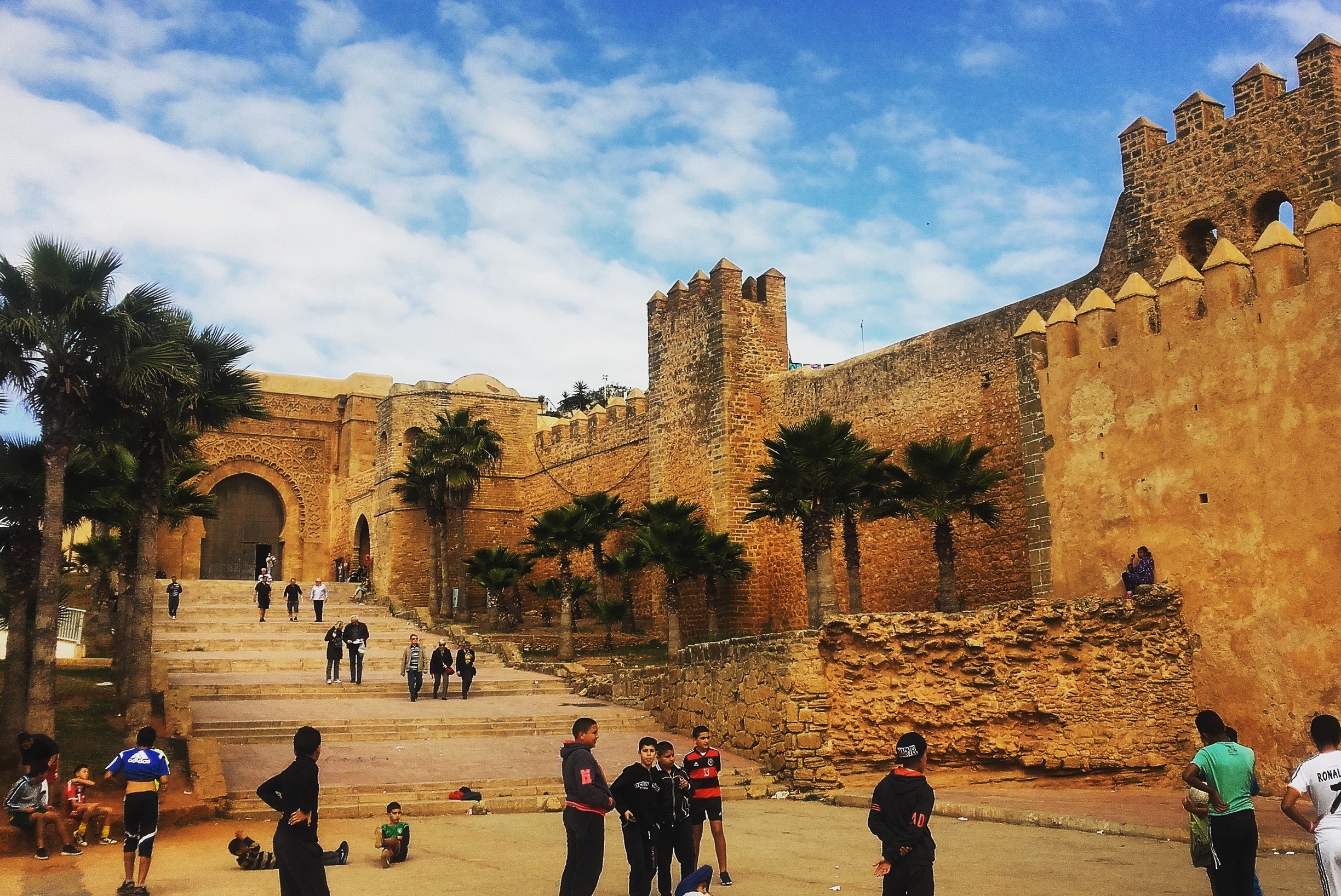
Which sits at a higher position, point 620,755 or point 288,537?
point 288,537

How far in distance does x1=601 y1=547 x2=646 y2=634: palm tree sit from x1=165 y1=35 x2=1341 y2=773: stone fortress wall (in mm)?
557

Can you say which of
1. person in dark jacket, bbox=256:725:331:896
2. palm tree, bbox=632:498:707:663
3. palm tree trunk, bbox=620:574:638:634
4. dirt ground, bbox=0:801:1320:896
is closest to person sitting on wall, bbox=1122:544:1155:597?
dirt ground, bbox=0:801:1320:896

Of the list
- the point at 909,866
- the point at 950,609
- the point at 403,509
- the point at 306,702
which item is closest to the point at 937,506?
the point at 950,609

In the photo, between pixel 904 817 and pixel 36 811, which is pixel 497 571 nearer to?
pixel 36 811

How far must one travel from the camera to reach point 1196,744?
12.1m

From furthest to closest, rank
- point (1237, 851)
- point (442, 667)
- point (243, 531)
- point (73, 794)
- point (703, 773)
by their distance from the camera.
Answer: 1. point (243, 531)
2. point (442, 667)
3. point (73, 794)
4. point (703, 773)
5. point (1237, 851)

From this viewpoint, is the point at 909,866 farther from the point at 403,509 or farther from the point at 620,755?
the point at 403,509

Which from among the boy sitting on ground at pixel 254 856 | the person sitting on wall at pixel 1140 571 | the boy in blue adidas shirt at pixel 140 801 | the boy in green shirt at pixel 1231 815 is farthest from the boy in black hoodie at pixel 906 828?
the person sitting on wall at pixel 1140 571

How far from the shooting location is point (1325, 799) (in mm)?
5270

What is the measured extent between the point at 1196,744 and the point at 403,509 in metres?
24.5

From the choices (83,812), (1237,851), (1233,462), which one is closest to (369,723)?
(83,812)

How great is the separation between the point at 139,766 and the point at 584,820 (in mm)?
3087

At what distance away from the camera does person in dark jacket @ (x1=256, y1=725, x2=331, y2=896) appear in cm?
581

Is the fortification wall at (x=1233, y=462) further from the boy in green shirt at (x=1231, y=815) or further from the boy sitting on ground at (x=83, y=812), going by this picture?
the boy sitting on ground at (x=83, y=812)
